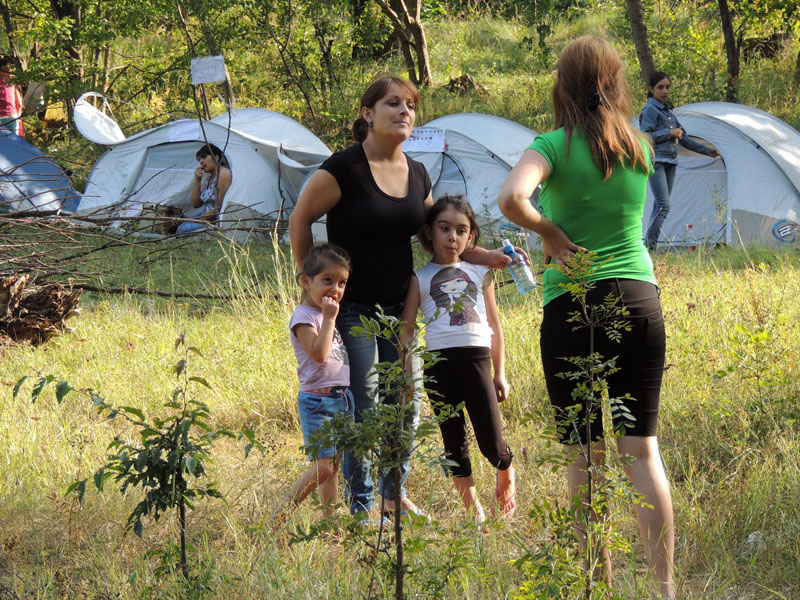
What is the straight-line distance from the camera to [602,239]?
2461mm

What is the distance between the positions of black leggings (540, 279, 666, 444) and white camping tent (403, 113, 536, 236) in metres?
6.01

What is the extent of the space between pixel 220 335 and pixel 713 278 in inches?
134

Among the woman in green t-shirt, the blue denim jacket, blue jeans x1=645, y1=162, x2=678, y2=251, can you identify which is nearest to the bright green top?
the woman in green t-shirt

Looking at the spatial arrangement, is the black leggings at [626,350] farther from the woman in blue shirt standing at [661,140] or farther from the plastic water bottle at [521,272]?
the woman in blue shirt standing at [661,140]

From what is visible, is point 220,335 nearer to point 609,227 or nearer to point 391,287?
point 391,287

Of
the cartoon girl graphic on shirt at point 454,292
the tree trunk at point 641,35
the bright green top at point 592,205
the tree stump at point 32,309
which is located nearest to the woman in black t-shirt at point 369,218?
the cartoon girl graphic on shirt at point 454,292

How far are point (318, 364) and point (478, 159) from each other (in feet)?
20.6

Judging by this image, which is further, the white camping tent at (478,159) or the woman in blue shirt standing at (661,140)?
the white camping tent at (478,159)

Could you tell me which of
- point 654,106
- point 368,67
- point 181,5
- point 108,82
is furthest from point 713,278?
point 108,82

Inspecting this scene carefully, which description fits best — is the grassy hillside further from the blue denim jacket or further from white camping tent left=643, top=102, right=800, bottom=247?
the blue denim jacket

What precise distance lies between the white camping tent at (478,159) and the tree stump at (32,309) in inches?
160

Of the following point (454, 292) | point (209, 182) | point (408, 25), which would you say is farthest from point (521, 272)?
point (408, 25)

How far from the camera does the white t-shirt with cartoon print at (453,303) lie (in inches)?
117

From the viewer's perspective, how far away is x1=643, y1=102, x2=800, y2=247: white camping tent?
786 centimetres
